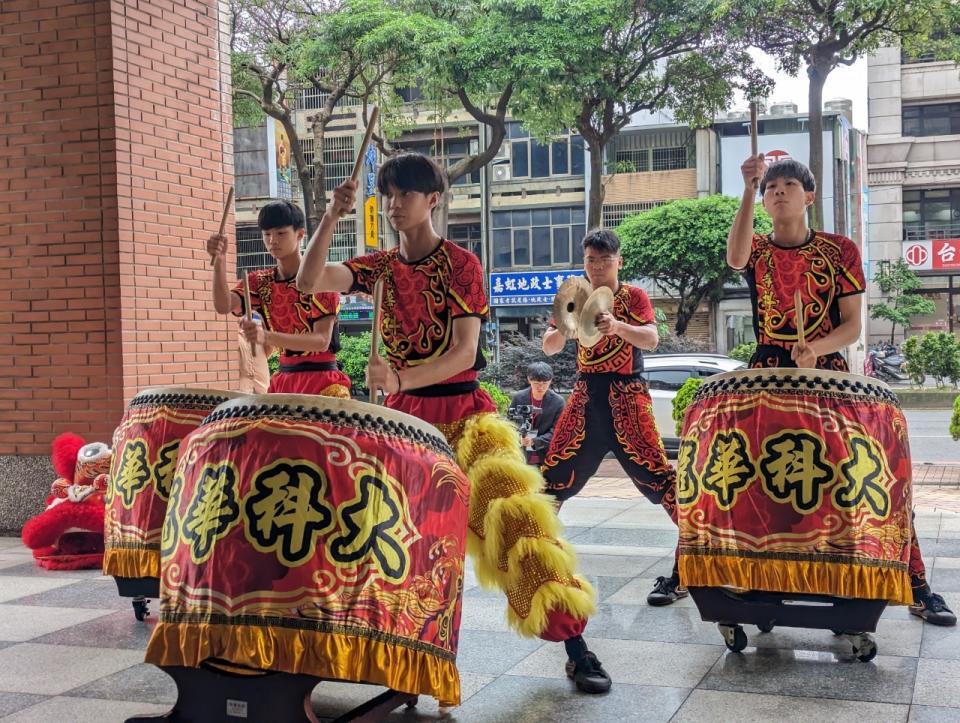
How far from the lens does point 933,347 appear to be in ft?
65.3

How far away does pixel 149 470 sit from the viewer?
462 cm

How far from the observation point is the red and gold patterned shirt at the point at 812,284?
14.5ft

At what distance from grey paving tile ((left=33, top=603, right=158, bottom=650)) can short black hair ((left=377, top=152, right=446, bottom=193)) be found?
2187 mm

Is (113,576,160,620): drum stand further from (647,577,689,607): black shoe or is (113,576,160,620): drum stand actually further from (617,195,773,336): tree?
(617,195,773,336): tree

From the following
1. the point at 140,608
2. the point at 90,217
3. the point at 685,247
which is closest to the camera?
the point at 140,608

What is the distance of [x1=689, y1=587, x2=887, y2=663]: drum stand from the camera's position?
12.5 ft

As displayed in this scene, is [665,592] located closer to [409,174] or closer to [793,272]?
[793,272]

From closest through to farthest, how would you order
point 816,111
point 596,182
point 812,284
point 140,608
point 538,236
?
point 812,284, point 140,608, point 816,111, point 596,182, point 538,236

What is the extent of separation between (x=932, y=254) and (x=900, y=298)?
3838mm

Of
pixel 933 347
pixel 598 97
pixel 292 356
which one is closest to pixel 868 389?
pixel 292 356

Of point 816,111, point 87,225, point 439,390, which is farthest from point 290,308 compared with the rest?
point 816,111

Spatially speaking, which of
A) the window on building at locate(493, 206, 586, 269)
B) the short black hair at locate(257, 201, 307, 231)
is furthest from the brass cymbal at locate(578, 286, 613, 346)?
the window on building at locate(493, 206, 586, 269)

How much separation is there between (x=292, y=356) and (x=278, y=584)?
8.78 feet

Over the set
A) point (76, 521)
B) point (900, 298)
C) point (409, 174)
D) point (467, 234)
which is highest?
point (467, 234)
